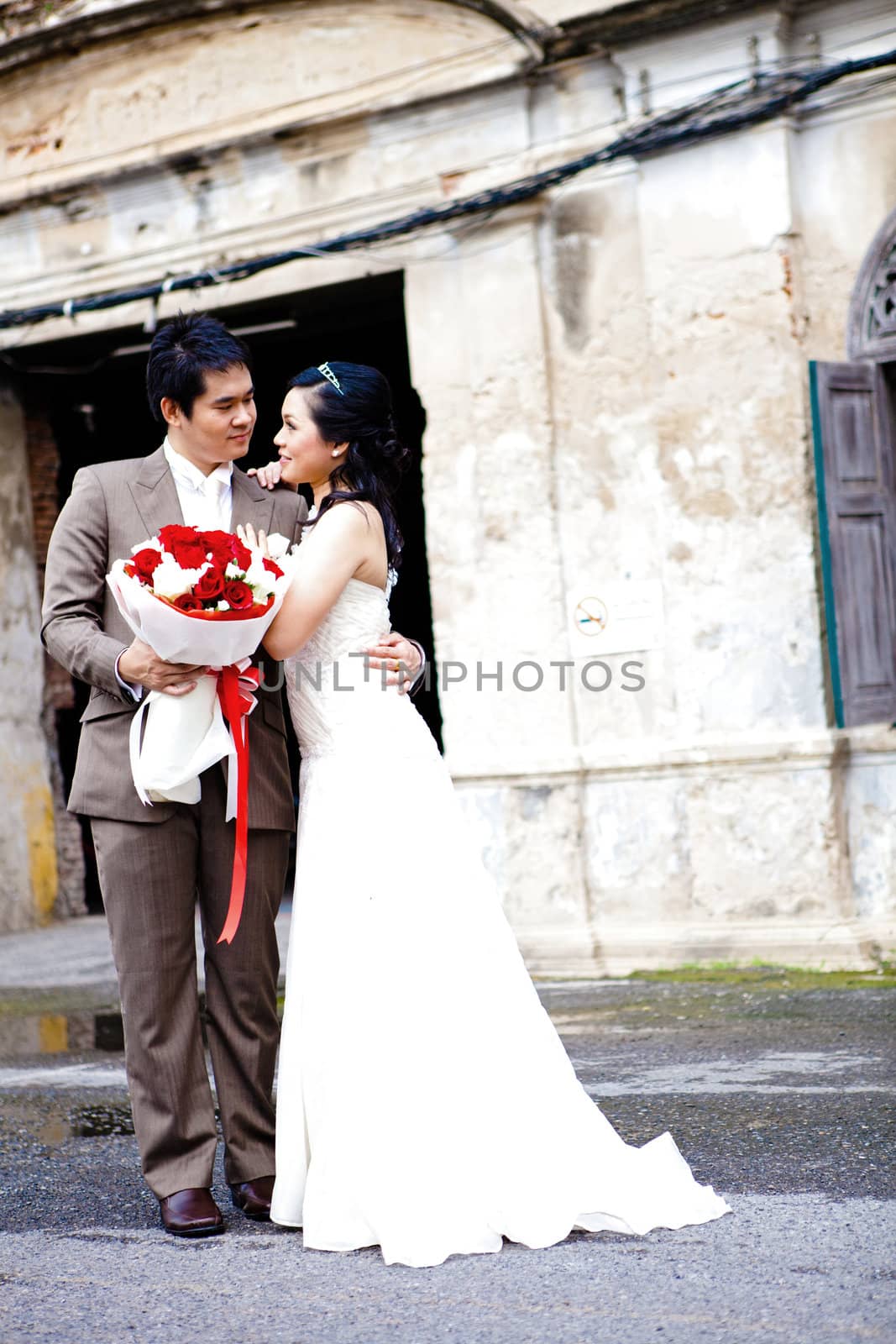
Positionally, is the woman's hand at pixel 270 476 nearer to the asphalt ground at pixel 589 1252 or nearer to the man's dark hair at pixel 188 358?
the man's dark hair at pixel 188 358

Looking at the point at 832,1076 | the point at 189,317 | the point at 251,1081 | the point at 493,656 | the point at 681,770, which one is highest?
the point at 189,317

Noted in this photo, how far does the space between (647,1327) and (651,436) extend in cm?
530

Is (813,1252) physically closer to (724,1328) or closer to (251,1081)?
(724,1328)

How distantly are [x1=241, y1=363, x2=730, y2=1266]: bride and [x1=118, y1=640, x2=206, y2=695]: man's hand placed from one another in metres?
0.21

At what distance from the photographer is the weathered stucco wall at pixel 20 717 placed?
1017 centimetres

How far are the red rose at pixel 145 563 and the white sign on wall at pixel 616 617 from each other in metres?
4.41

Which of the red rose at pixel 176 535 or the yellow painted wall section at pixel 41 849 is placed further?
the yellow painted wall section at pixel 41 849

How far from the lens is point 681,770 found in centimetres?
755

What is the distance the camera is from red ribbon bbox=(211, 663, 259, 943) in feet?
12.3

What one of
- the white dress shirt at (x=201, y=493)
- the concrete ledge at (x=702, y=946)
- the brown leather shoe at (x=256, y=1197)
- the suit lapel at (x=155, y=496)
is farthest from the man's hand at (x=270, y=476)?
the concrete ledge at (x=702, y=946)

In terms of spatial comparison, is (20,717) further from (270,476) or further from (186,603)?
(186,603)

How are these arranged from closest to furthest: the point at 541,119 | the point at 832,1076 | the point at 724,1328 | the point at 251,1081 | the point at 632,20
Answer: the point at 724,1328 < the point at 251,1081 < the point at 832,1076 < the point at 632,20 < the point at 541,119

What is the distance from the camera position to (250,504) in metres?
4.06

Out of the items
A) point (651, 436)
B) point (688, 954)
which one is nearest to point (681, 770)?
point (688, 954)
